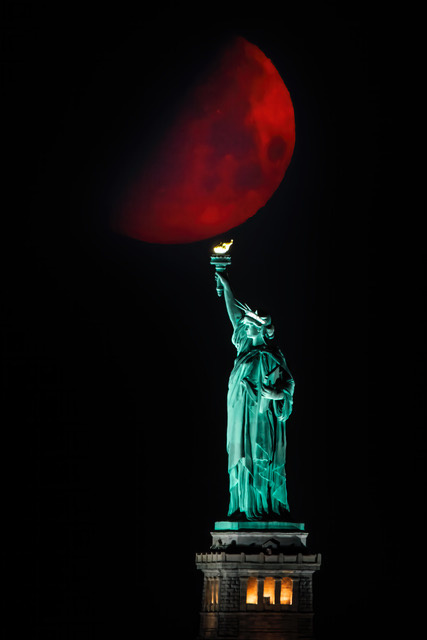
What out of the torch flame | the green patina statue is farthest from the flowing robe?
the torch flame

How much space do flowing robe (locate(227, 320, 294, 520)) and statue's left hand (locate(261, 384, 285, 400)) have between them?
6.1 inches

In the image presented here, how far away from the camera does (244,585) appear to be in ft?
114

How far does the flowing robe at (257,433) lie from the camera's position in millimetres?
35844

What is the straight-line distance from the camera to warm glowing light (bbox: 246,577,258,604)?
34.7 metres

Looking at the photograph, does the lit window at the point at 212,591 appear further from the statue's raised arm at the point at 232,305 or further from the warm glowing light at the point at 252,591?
the statue's raised arm at the point at 232,305

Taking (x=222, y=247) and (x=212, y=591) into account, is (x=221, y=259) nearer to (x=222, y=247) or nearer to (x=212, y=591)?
(x=222, y=247)

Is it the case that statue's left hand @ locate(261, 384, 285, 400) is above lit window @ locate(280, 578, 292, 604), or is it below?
above

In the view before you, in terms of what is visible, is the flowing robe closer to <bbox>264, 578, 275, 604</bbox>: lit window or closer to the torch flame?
<bbox>264, 578, 275, 604</bbox>: lit window

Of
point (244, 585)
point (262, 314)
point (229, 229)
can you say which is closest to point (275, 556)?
point (244, 585)

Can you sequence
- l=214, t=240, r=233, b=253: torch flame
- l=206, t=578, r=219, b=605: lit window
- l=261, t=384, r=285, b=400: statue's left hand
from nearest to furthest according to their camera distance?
l=206, t=578, r=219, b=605: lit window, l=261, t=384, r=285, b=400: statue's left hand, l=214, t=240, r=233, b=253: torch flame

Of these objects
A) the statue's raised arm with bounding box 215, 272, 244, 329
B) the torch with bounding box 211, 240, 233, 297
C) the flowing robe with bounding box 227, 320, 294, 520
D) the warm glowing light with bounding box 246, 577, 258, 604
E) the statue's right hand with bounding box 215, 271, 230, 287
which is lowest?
the warm glowing light with bounding box 246, 577, 258, 604

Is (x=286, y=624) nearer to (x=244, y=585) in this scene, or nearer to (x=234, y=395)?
(x=244, y=585)

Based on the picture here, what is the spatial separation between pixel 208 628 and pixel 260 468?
4034mm

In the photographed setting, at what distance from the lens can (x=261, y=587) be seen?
3475cm
